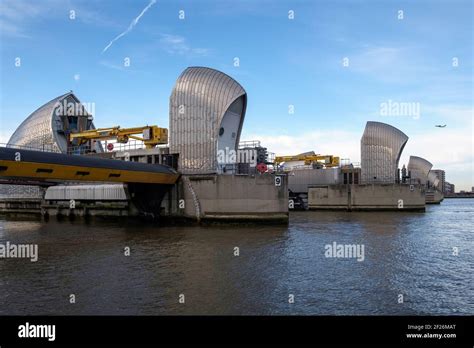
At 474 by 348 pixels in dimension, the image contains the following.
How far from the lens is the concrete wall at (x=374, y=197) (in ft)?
242

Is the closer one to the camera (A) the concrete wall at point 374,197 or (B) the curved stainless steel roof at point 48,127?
(B) the curved stainless steel roof at point 48,127

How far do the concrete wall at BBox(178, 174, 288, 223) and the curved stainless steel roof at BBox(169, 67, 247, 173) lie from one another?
3093 millimetres

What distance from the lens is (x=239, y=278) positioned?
1706cm

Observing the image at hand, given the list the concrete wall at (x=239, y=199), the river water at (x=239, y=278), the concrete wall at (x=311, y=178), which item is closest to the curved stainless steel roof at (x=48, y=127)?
the concrete wall at (x=239, y=199)

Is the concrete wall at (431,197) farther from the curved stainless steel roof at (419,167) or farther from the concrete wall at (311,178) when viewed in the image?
the concrete wall at (311,178)

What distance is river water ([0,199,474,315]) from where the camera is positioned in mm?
13094

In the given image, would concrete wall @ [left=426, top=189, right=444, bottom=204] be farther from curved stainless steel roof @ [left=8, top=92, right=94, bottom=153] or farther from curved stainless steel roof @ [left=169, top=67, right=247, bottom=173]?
curved stainless steel roof @ [left=8, top=92, right=94, bottom=153]

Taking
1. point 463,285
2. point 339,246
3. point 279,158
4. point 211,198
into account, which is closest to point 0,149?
point 211,198

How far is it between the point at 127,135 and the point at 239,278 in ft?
151

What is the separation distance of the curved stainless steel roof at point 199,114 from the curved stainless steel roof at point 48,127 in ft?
116

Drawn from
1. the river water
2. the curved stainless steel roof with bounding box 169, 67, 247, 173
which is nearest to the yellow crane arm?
the curved stainless steel roof with bounding box 169, 67, 247, 173

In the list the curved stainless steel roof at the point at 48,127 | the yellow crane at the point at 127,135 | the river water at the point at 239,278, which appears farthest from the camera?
the curved stainless steel roof at the point at 48,127
